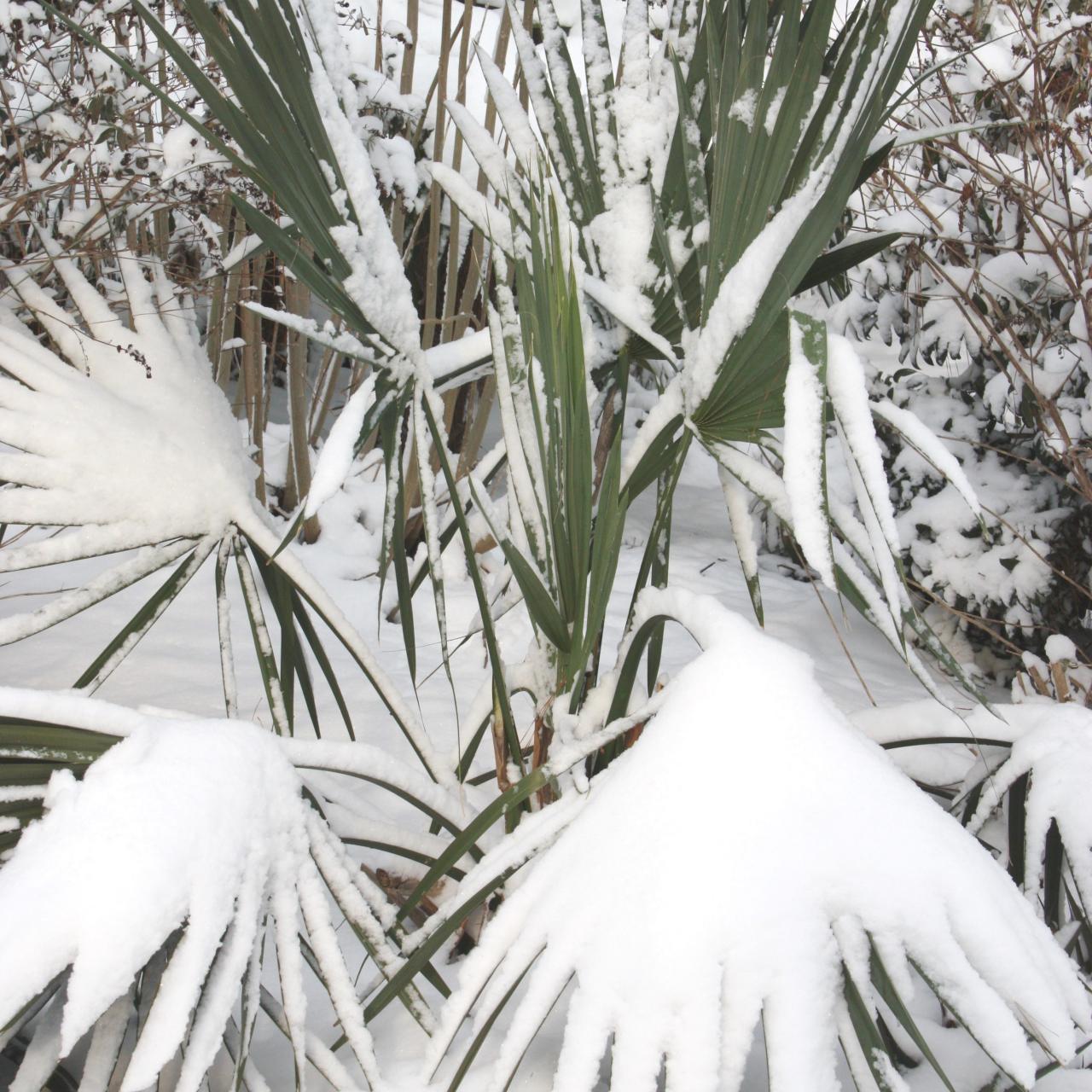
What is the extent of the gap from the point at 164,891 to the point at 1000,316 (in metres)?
2.05

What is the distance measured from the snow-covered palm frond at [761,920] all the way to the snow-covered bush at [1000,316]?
155 centimetres

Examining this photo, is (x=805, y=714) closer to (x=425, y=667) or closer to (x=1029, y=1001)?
(x=1029, y=1001)

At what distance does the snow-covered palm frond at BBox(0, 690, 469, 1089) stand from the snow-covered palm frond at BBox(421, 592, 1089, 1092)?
17 centimetres

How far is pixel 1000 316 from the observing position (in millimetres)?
2104

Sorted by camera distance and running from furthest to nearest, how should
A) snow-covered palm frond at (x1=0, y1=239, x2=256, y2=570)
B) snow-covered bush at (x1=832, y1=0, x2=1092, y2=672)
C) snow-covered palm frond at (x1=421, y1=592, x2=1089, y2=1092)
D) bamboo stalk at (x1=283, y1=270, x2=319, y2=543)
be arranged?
bamboo stalk at (x1=283, y1=270, x2=319, y2=543)
snow-covered bush at (x1=832, y1=0, x2=1092, y2=672)
snow-covered palm frond at (x1=0, y1=239, x2=256, y2=570)
snow-covered palm frond at (x1=421, y1=592, x2=1089, y2=1092)

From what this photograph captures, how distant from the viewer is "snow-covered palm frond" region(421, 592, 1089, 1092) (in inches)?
20.4

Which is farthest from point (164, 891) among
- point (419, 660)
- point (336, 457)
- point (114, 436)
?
point (419, 660)

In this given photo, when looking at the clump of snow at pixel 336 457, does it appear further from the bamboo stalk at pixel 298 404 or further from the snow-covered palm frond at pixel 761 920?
the bamboo stalk at pixel 298 404

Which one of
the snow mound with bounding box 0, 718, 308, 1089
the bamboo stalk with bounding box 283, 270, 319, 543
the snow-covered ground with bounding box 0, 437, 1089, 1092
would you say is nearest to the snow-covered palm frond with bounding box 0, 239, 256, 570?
the snow-covered ground with bounding box 0, 437, 1089, 1092

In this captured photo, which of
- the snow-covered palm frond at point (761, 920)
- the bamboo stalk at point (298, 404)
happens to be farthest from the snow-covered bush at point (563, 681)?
the bamboo stalk at point (298, 404)

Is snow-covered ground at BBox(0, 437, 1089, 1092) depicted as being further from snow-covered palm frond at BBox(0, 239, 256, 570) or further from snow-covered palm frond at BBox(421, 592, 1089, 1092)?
snow-covered palm frond at BBox(0, 239, 256, 570)

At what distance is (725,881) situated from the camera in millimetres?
537

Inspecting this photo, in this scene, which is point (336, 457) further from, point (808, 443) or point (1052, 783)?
point (1052, 783)

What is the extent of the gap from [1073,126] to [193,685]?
6.80 ft
